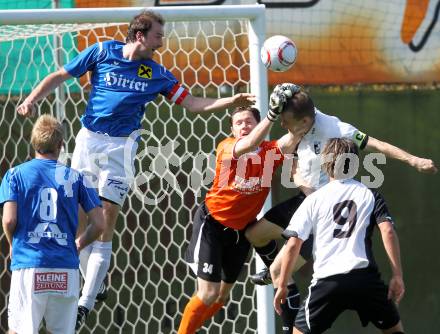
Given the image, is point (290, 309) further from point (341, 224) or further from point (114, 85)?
point (114, 85)

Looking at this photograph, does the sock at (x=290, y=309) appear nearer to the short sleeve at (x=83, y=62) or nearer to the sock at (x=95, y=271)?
the sock at (x=95, y=271)

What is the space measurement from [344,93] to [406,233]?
1299 millimetres

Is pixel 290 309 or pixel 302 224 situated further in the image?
pixel 290 309

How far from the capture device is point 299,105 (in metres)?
6.07

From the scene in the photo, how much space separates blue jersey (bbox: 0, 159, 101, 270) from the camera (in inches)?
216

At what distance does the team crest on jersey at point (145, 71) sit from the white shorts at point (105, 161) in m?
0.42

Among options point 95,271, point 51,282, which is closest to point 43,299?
point 51,282

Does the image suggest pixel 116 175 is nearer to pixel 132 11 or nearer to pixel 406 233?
pixel 132 11

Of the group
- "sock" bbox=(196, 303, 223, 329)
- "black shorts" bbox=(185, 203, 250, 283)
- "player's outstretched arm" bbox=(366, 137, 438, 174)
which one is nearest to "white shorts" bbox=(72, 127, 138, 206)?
"black shorts" bbox=(185, 203, 250, 283)

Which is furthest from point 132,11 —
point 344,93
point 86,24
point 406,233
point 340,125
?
point 406,233

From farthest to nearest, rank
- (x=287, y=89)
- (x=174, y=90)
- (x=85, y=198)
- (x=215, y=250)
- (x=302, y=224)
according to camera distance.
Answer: (x=215, y=250) < (x=174, y=90) < (x=287, y=89) < (x=85, y=198) < (x=302, y=224)

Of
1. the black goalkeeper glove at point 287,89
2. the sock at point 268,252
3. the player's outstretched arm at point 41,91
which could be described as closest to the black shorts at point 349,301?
the black goalkeeper glove at point 287,89

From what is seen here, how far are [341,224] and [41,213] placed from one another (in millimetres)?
1612

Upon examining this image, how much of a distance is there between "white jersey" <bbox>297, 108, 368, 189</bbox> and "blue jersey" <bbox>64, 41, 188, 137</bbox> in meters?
1.03
